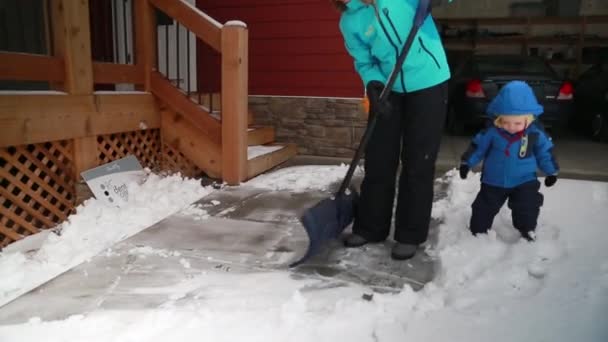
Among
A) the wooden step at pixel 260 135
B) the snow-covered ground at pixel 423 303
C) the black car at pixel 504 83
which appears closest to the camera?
the snow-covered ground at pixel 423 303

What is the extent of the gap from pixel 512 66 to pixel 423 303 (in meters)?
5.97

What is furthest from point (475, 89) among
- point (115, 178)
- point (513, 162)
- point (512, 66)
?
point (115, 178)

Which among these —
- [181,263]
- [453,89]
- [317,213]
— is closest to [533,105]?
[317,213]

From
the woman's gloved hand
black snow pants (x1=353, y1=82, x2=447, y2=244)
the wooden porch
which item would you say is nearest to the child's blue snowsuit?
black snow pants (x1=353, y1=82, x2=447, y2=244)

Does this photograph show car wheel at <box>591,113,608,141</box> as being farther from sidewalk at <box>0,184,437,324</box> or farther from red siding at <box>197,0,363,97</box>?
sidewalk at <box>0,184,437,324</box>

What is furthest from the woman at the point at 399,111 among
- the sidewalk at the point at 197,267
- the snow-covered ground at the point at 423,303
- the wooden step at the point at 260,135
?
the wooden step at the point at 260,135

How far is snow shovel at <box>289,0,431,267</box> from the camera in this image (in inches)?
85.9

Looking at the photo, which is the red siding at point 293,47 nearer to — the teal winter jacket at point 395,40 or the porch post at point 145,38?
the porch post at point 145,38

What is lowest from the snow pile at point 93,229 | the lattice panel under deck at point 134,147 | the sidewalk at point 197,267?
the snow pile at point 93,229

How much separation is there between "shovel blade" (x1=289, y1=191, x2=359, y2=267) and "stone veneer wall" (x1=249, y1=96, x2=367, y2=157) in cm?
259

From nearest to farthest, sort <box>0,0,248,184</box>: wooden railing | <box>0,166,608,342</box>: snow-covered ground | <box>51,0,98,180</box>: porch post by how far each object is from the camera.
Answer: <box>0,166,608,342</box>: snow-covered ground, <box>0,0,248,184</box>: wooden railing, <box>51,0,98,180</box>: porch post

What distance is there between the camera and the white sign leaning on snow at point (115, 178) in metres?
3.83

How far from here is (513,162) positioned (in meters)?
2.54

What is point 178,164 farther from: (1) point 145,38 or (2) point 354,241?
(2) point 354,241
